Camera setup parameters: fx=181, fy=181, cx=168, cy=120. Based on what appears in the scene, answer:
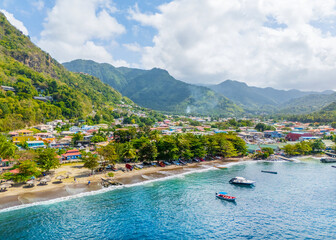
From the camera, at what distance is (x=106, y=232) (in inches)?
950

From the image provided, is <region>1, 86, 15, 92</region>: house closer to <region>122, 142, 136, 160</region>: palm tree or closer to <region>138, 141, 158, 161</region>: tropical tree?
<region>122, 142, 136, 160</region>: palm tree

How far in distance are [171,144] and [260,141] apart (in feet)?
242

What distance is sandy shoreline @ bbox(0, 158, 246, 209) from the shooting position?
32228mm

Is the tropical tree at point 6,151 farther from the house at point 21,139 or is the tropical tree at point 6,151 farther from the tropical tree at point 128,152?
the tropical tree at point 128,152

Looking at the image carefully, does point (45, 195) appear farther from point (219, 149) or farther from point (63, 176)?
point (219, 149)

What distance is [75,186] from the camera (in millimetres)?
38125

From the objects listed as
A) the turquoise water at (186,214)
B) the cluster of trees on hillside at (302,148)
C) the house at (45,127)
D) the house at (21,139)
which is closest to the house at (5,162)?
the house at (21,139)

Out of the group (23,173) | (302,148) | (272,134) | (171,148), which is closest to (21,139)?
(23,173)

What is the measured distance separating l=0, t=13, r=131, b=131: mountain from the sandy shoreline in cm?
4852

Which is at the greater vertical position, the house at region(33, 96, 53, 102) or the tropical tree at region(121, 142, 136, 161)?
the house at region(33, 96, 53, 102)

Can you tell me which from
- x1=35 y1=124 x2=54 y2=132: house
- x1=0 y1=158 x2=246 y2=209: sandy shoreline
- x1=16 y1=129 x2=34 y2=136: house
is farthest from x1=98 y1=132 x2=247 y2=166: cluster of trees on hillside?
x1=35 y1=124 x2=54 y2=132: house

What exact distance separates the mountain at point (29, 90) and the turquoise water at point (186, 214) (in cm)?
6125

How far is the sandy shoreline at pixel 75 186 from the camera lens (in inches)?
1269

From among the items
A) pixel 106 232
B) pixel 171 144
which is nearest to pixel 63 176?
pixel 106 232
